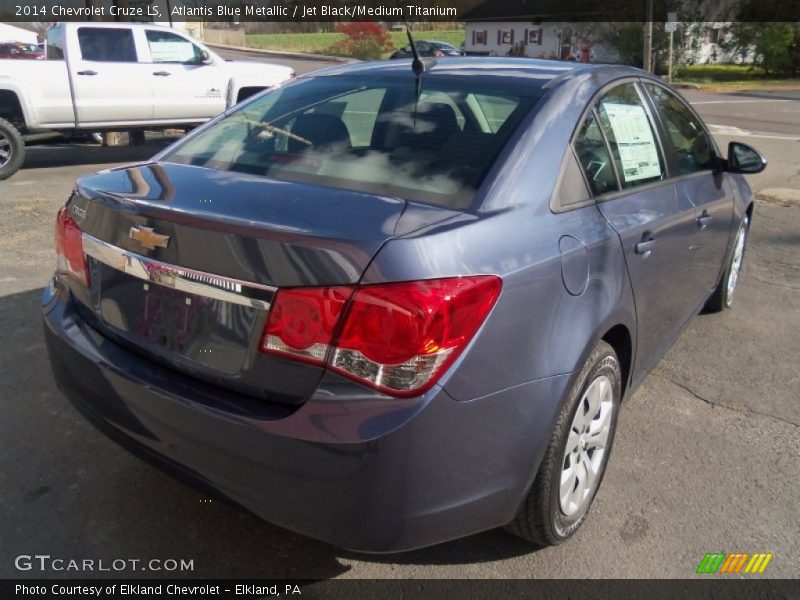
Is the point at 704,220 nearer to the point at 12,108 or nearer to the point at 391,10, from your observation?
the point at 12,108

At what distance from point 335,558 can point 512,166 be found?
1481mm

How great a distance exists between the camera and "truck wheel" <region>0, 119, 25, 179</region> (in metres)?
9.49

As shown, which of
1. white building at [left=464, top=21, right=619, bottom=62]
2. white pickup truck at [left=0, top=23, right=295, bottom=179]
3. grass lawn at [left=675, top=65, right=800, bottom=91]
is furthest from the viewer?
white building at [left=464, top=21, right=619, bottom=62]

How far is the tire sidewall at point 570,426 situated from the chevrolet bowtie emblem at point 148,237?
1.36 meters

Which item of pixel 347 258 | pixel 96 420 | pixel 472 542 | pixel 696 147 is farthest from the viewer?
pixel 696 147

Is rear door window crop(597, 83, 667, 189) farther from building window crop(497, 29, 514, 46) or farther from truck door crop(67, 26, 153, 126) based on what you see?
building window crop(497, 29, 514, 46)

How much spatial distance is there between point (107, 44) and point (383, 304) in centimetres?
1016

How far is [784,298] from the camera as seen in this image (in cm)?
537

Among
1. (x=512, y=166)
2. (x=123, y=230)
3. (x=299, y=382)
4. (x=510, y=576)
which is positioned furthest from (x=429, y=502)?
(x=123, y=230)

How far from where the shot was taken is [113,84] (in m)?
10.4

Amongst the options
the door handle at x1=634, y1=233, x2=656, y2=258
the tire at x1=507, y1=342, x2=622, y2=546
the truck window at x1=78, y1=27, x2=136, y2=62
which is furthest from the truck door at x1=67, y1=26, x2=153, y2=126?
the tire at x1=507, y1=342, x2=622, y2=546

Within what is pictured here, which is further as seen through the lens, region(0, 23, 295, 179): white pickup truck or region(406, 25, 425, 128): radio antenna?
region(0, 23, 295, 179): white pickup truck

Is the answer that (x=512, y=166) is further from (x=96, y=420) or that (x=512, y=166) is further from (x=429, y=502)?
(x=96, y=420)

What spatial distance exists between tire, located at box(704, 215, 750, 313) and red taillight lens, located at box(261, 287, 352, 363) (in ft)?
11.5
